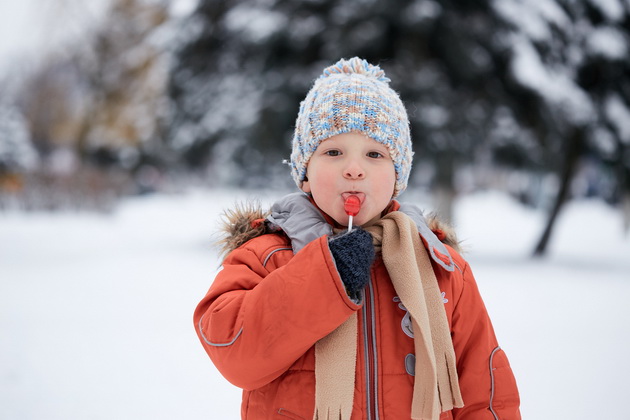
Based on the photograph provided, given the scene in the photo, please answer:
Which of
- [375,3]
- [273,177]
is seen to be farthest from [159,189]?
[375,3]

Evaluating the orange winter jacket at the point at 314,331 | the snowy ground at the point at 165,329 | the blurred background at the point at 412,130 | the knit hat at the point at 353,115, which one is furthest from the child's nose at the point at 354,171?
the blurred background at the point at 412,130

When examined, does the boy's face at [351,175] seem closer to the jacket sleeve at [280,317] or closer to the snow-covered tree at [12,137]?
the jacket sleeve at [280,317]

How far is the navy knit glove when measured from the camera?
3.90ft

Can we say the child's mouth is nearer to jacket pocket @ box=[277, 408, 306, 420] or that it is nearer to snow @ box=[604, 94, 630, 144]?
jacket pocket @ box=[277, 408, 306, 420]

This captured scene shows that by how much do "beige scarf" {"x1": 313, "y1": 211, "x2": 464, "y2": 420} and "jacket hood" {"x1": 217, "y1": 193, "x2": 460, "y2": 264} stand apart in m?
0.11

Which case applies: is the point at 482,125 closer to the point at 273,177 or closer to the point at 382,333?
the point at 382,333

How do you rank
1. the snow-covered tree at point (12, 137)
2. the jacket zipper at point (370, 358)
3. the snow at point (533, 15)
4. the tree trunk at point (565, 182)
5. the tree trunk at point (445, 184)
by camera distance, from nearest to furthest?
the jacket zipper at point (370, 358), the snow at point (533, 15), the tree trunk at point (445, 184), the tree trunk at point (565, 182), the snow-covered tree at point (12, 137)

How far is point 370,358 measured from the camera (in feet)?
4.22

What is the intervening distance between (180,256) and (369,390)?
756 centimetres

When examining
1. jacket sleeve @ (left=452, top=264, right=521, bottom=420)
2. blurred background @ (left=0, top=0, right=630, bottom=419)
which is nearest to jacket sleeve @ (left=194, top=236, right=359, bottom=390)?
jacket sleeve @ (left=452, top=264, right=521, bottom=420)

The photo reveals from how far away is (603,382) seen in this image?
331cm

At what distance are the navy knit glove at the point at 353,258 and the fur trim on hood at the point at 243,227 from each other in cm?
31

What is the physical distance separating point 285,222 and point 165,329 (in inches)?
131

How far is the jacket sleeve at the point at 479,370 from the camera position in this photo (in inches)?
54.4
